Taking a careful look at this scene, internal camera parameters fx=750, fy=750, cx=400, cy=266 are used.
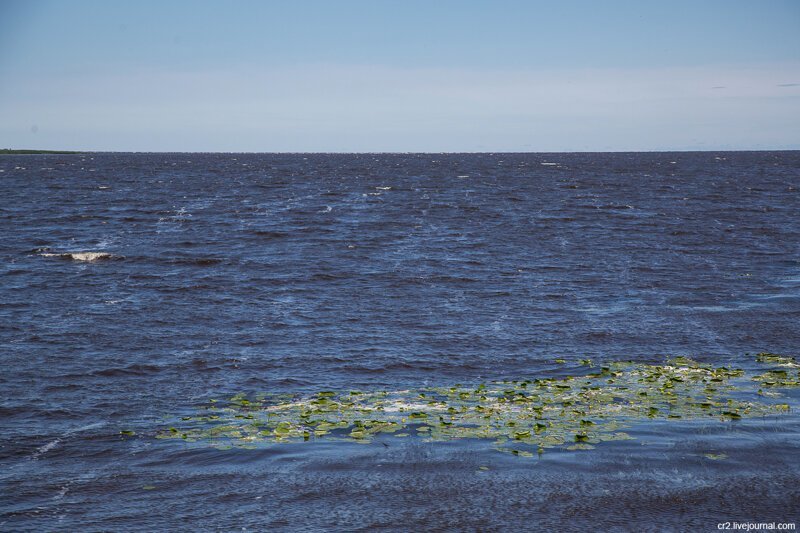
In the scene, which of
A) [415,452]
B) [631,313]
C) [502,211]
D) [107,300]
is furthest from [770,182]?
[415,452]

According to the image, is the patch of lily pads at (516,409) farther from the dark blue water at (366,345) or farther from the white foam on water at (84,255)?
the white foam on water at (84,255)

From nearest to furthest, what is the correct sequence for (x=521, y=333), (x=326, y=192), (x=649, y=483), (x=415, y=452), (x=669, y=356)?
(x=649, y=483)
(x=415, y=452)
(x=669, y=356)
(x=521, y=333)
(x=326, y=192)

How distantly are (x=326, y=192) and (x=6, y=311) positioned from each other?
6908 cm

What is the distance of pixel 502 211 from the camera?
72.7 metres

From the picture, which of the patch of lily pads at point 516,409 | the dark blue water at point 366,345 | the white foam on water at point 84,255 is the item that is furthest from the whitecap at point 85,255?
the patch of lily pads at point 516,409

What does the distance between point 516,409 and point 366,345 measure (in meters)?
8.36

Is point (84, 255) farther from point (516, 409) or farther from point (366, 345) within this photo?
point (516, 409)

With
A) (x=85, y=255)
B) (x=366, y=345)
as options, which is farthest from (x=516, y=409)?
(x=85, y=255)

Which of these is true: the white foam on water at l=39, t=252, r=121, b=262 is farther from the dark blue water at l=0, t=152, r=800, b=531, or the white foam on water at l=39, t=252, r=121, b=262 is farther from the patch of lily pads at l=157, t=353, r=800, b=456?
the patch of lily pads at l=157, t=353, r=800, b=456

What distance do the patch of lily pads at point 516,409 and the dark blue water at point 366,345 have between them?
2.48 ft

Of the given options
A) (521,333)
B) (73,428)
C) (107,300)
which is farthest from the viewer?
(107,300)

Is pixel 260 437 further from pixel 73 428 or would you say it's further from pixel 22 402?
pixel 22 402

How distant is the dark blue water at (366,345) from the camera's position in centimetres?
1281

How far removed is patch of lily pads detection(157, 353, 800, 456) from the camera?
1628 cm
